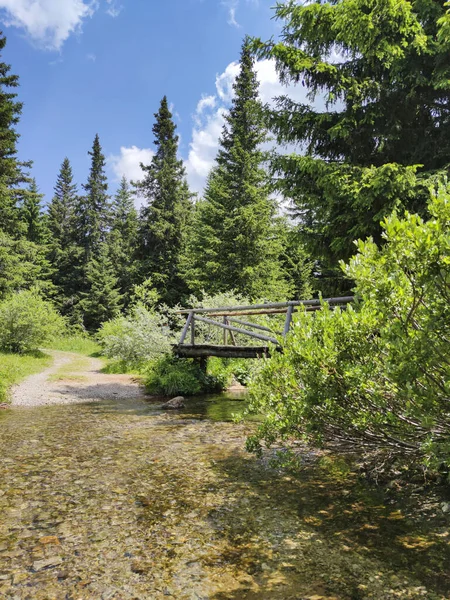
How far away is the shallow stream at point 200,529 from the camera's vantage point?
279 cm

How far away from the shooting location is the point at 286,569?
9.80ft

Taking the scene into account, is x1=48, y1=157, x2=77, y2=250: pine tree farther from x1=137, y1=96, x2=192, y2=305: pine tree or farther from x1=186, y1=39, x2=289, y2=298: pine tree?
x1=186, y1=39, x2=289, y2=298: pine tree

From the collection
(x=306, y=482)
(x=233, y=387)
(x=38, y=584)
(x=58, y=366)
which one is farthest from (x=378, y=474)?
(x=58, y=366)

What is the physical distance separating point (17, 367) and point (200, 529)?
1319 centimetres

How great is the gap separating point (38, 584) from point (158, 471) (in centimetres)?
236

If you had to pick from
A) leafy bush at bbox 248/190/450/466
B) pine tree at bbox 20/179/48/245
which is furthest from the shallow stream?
pine tree at bbox 20/179/48/245

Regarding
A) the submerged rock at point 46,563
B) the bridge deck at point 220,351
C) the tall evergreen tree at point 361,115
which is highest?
the tall evergreen tree at point 361,115

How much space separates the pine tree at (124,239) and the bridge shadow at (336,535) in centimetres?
2806

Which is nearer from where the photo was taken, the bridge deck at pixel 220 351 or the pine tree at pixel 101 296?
the bridge deck at pixel 220 351

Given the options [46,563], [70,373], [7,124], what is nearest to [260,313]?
[46,563]

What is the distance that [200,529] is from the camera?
362 centimetres

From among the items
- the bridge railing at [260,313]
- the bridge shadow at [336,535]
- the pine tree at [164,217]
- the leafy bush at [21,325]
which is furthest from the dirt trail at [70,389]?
the pine tree at [164,217]

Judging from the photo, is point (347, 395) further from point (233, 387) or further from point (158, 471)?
point (233, 387)

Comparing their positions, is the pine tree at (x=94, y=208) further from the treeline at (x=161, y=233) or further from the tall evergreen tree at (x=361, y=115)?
the tall evergreen tree at (x=361, y=115)
